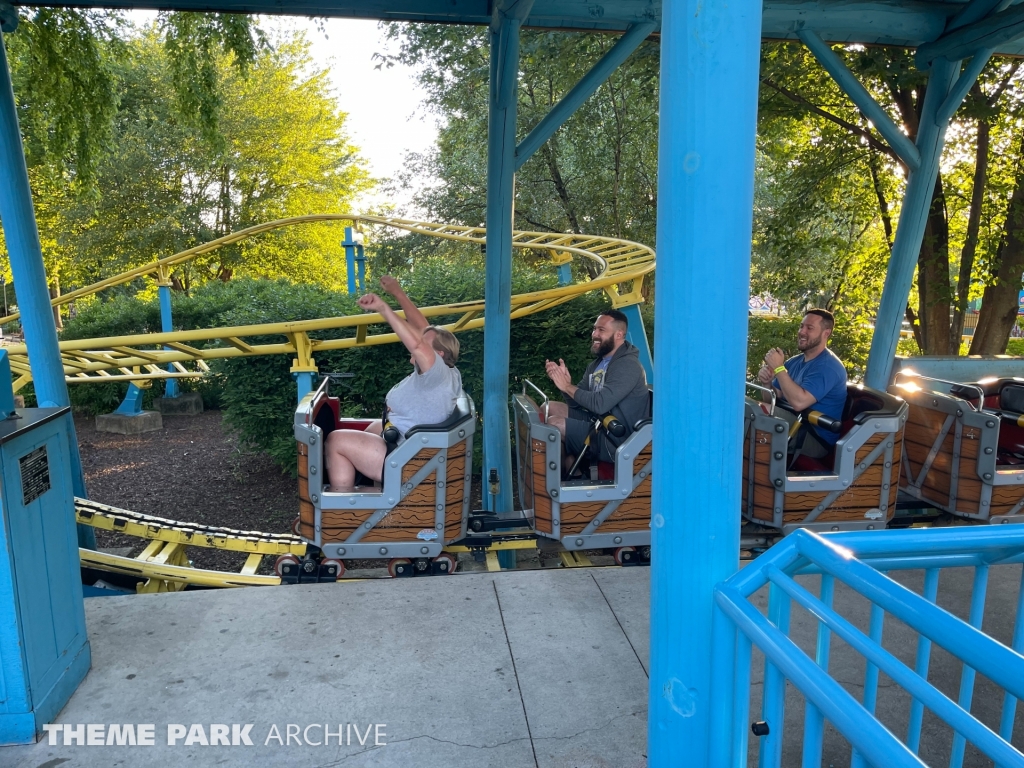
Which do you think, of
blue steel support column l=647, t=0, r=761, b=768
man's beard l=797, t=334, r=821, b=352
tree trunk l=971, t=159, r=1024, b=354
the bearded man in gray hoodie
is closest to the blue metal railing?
blue steel support column l=647, t=0, r=761, b=768

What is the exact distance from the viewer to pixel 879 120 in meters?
5.16

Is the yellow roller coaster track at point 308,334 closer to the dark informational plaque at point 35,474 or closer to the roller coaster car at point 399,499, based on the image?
the roller coaster car at point 399,499

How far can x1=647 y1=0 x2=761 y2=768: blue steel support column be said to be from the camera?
61.5 inches

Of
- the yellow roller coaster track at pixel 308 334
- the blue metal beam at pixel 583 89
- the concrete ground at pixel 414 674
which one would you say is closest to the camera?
the concrete ground at pixel 414 674

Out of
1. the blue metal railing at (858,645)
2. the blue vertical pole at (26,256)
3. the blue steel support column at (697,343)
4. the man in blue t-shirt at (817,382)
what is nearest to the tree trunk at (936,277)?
the man in blue t-shirt at (817,382)

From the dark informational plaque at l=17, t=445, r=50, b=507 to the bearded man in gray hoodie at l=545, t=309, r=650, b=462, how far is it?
2397mm

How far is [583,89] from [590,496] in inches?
103

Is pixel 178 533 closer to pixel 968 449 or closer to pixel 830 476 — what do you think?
pixel 830 476

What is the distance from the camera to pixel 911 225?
5.46 meters

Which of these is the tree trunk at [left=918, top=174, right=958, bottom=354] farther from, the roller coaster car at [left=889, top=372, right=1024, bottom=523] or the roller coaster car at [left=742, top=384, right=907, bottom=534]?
the roller coaster car at [left=742, top=384, right=907, bottom=534]

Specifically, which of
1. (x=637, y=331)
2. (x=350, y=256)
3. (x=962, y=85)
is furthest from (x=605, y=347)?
(x=350, y=256)

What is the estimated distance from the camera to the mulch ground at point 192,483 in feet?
21.8

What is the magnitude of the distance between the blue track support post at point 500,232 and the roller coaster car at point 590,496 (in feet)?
2.50

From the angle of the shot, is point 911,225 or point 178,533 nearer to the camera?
point 178,533
